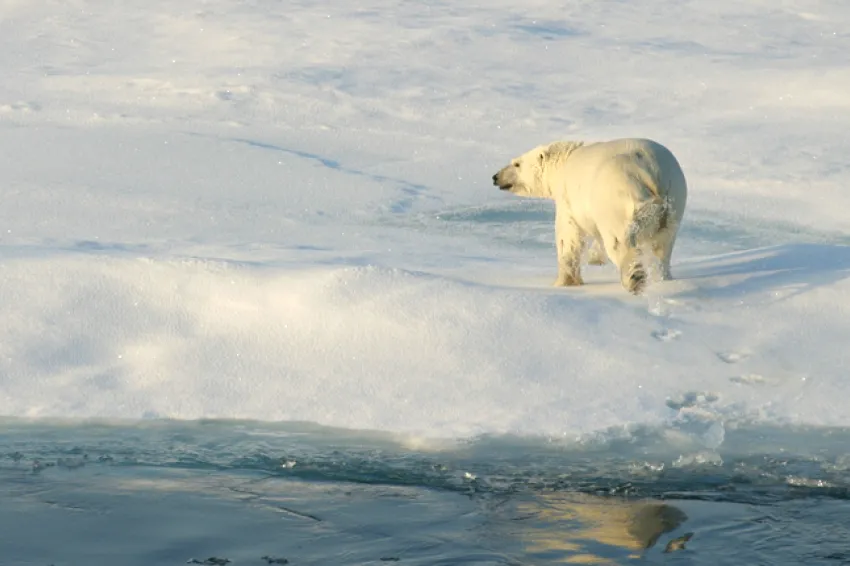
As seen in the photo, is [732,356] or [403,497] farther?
[732,356]

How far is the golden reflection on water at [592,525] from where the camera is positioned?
3.74 metres

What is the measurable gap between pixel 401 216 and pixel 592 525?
5.26m

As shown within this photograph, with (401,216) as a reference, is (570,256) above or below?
below

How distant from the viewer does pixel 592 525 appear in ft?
13.0

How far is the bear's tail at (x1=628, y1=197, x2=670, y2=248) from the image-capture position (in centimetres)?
570

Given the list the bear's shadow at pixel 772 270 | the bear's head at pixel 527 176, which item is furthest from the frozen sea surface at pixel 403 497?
the bear's head at pixel 527 176

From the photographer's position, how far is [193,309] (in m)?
5.53

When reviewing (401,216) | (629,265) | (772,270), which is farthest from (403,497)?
(401,216)

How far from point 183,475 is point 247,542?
70 cm

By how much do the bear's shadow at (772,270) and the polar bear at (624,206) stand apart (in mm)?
278

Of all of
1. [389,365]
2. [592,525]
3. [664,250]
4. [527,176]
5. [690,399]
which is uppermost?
[527,176]

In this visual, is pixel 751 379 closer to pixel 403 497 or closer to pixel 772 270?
pixel 772 270

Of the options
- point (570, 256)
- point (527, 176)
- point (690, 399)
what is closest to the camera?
point (690, 399)

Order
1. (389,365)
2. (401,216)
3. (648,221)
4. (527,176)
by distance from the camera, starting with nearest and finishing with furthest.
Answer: (389,365), (648,221), (527,176), (401,216)
